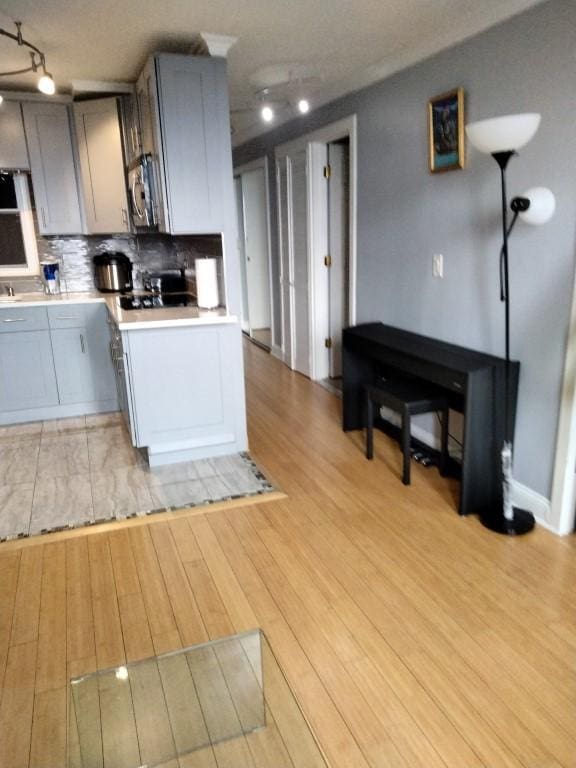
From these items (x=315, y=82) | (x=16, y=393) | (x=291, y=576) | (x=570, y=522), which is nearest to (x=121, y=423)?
(x=16, y=393)

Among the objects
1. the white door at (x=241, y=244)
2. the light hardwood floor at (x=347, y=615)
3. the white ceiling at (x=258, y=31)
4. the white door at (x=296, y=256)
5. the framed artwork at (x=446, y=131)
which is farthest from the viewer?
the white door at (x=241, y=244)

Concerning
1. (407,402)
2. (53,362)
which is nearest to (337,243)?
(407,402)

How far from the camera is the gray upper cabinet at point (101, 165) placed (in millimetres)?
4027

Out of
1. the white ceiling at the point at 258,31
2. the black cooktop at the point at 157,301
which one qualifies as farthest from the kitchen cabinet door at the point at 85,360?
the white ceiling at the point at 258,31

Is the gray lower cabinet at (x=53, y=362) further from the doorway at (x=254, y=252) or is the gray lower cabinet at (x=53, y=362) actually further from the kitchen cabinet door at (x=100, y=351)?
the doorway at (x=254, y=252)

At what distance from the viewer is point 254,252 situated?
682 cm

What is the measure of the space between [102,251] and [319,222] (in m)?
1.84

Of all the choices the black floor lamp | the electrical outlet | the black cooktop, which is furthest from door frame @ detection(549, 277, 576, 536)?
the black cooktop

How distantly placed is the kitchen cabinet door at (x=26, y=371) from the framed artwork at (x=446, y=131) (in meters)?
2.92

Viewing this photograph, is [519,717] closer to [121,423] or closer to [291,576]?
[291,576]

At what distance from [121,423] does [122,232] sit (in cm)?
151

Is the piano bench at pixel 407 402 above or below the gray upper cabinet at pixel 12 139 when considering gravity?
below

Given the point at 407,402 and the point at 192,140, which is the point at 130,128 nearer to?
the point at 192,140

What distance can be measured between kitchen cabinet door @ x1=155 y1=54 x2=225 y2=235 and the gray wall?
1094 mm
